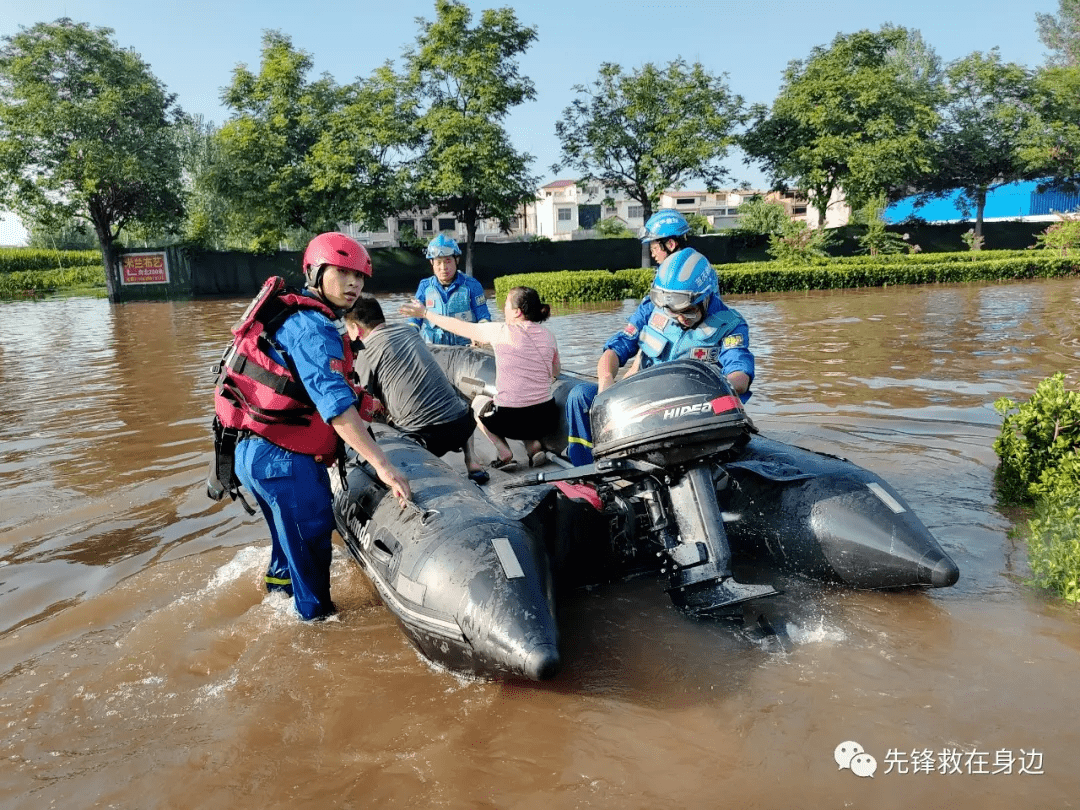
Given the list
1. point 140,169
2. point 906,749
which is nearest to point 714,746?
point 906,749

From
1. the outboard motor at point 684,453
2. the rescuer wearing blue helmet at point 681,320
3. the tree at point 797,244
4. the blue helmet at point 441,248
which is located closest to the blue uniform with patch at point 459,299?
the blue helmet at point 441,248

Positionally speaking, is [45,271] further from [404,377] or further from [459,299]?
[404,377]

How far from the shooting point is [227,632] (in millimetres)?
3969

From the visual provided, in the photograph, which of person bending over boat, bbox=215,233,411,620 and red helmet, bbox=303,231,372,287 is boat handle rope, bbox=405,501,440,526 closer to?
person bending over boat, bbox=215,233,411,620

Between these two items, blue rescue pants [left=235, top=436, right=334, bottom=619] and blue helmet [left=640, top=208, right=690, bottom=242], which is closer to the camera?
blue rescue pants [left=235, top=436, right=334, bottom=619]

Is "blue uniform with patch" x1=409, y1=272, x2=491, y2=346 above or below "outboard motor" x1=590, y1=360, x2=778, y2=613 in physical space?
above

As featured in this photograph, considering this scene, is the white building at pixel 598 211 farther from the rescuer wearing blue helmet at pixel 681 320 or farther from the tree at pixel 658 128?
A: the rescuer wearing blue helmet at pixel 681 320

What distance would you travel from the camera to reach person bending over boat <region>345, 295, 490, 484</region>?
5.28 metres

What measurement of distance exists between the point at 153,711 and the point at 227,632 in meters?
0.66

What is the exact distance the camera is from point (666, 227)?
4734 millimetres

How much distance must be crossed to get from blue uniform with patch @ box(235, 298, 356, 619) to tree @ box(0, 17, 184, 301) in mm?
29352

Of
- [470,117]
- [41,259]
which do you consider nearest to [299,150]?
[470,117]

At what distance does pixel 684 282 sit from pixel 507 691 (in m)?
2.41

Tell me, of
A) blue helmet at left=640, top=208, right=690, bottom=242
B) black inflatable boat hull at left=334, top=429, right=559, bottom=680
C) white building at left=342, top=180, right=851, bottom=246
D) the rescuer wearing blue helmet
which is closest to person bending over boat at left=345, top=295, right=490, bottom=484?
the rescuer wearing blue helmet
